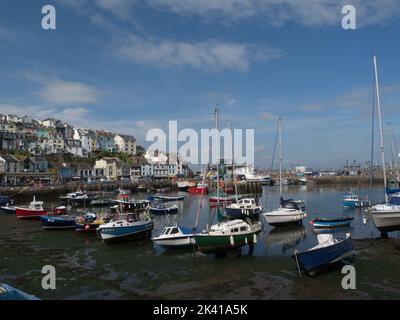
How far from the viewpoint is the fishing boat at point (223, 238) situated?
21750 millimetres

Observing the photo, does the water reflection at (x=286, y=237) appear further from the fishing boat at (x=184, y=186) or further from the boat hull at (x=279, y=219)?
the fishing boat at (x=184, y=186)

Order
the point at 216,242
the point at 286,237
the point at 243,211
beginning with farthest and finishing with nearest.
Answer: the point at 243,211, the point at 286,237, the point at 216,242

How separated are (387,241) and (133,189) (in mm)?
82352

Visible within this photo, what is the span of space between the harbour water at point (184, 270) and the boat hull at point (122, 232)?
0.54m

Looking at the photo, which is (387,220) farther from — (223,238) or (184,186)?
(184,186)

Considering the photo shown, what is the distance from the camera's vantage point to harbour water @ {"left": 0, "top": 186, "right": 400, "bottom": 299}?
1598 centimetres

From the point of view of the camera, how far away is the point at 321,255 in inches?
707

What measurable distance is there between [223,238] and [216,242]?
0.52 m

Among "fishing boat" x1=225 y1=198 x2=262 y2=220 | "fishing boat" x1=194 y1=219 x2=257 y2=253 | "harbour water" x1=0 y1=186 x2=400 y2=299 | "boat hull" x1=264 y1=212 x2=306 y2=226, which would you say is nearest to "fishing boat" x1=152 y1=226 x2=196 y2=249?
"harbour water" x1=0 y1=186 x2=400 y2=299

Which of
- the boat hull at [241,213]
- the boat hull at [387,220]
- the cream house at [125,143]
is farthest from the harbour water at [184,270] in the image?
the cream house at [125,143]

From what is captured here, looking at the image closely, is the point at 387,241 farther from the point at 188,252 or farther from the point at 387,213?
the point at 188,252

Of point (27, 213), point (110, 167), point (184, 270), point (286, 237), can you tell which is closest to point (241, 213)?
point (286, 237)
